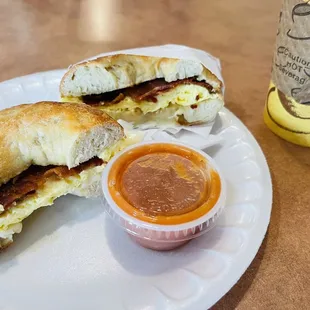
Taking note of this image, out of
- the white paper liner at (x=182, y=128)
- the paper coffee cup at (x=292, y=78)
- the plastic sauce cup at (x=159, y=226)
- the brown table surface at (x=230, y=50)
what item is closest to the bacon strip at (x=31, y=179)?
the plastic sauce cup at (x=159, y=226)

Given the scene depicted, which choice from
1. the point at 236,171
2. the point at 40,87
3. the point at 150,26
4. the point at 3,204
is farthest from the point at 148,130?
the point at 150,26

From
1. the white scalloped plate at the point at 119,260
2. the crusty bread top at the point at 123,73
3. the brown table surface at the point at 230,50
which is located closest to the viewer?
the white scalloped plate at the point at 119,260

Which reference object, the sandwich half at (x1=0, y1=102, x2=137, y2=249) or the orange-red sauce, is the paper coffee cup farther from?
the sandwich half at (x1=0, y1=102, x2=137, y2=249)

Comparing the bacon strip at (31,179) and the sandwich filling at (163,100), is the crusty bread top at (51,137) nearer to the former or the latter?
the bacon strip at (31,179)

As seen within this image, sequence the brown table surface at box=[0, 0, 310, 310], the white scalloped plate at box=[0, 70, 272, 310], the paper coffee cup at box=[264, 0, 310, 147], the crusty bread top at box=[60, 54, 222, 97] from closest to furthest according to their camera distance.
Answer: the white scalloped plate at box=[0, 70, 272, 310]
the brown table surface at box=[0, 0, 310, 310]
the paper coffee cup at box=[264, 0, 310, 147]
the crusty bread top at box=[60, 54, 222, 97]

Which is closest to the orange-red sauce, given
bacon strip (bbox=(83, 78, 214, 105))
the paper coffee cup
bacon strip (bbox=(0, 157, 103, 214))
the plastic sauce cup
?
the plastic sauce cup
